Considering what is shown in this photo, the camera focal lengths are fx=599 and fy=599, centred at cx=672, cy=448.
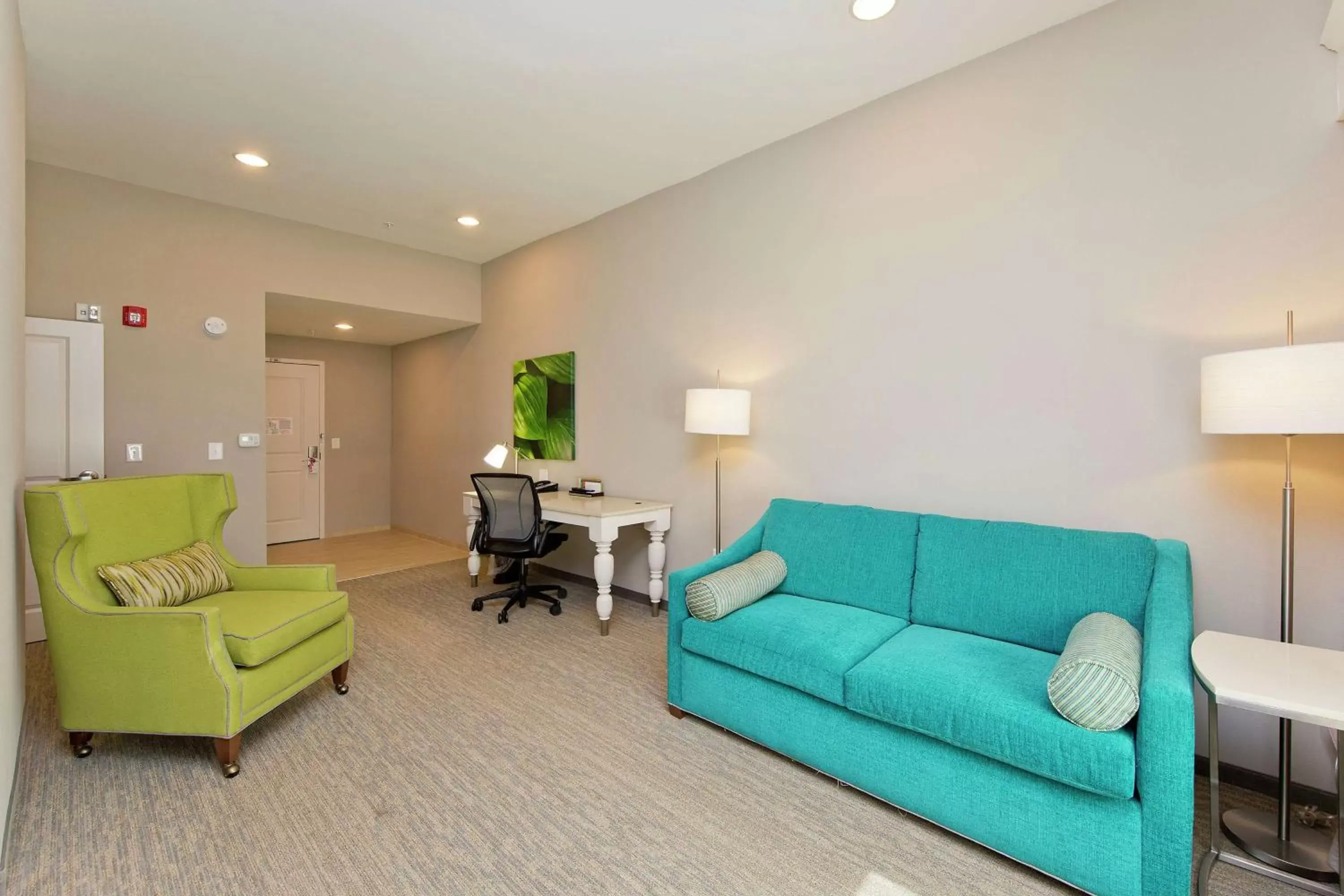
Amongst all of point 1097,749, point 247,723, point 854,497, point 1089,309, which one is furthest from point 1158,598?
point 247,723

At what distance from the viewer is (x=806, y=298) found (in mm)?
3250

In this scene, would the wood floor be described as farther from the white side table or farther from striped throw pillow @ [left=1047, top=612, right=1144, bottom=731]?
the white side table

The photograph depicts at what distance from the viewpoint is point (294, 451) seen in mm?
6520

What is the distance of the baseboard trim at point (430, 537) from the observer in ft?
20.0

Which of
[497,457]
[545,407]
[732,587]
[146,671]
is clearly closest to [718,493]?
[732,587]

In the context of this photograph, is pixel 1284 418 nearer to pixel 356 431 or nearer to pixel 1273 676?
pixel 1273 676

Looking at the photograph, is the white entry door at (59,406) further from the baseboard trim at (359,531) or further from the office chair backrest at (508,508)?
the baseboard trim at (359,531)

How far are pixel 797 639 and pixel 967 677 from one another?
1.85 ft

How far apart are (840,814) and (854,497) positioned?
1.52 m

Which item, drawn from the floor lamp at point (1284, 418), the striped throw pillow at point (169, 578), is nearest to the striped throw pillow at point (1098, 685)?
the floor lamp at point (1284, 418)

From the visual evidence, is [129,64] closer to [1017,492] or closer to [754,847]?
[754,847]

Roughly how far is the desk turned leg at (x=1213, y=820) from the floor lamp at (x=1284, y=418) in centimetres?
9

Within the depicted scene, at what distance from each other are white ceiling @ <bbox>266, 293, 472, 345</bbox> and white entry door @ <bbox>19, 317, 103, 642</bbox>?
1161mm

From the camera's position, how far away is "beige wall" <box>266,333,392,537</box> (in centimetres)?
676
